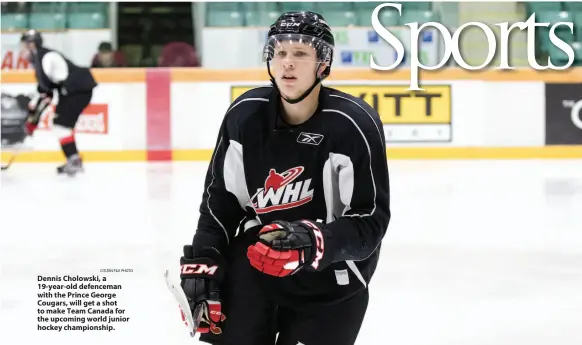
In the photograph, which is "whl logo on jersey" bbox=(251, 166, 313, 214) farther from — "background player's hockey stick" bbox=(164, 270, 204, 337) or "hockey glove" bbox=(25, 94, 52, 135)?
"hockey glove" bbox=(25, 94, 52, 135)

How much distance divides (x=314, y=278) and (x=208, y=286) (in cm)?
20

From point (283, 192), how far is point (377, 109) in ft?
20.1

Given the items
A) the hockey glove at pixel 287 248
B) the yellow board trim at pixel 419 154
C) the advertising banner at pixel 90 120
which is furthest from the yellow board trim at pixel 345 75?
the hockey glove at pixel 287 248

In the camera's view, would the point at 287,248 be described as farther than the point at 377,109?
No

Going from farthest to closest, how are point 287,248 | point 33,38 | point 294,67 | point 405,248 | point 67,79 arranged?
point 67,79, point 33,38, point 405,248, point 294,67, point 287,248

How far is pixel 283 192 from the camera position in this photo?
1.87 meters

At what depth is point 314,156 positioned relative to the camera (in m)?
1.85

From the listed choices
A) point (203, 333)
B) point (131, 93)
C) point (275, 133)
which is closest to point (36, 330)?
point (203, 333)

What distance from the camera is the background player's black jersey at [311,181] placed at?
1835mm

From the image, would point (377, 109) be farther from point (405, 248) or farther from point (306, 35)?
point (306, 35)

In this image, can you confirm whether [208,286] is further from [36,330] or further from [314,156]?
[36,330]

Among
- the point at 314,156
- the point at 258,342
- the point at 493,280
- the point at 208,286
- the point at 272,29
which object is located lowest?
the point at 493,280

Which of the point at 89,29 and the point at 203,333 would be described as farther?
the point at 89,29

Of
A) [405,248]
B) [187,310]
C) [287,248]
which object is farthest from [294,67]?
[405,248]
